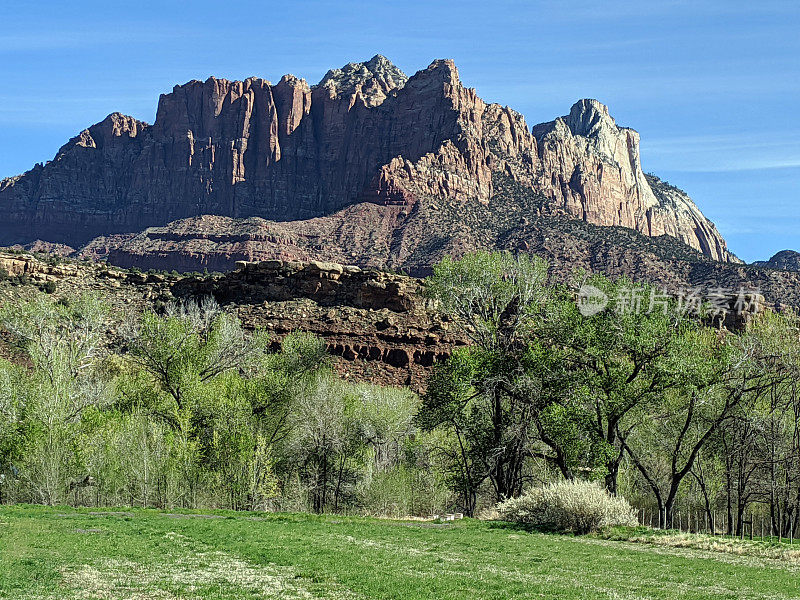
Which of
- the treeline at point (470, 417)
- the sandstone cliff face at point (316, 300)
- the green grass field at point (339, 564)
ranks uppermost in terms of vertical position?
the sandstone cliff face at point (316, 300)

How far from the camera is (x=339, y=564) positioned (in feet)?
56.3

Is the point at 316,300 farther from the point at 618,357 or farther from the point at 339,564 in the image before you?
the point at 339,564

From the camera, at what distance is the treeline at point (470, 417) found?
30.6 metres

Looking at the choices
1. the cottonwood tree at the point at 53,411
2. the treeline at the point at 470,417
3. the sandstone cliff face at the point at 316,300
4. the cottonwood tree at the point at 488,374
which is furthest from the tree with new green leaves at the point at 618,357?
the sandstone cliff face at the point at 316,300

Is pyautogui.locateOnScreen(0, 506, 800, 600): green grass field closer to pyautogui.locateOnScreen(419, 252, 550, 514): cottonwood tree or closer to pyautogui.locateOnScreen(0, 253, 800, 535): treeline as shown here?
pyautogui.locateOnScreen(419, 252, 550, 514): cottonwood tree

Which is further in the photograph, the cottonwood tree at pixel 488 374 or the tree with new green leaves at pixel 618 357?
the cottonwood tree at pixel 488 374

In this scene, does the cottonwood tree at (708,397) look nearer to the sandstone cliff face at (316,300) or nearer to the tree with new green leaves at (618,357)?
the tree with new green leaves at (618,357)

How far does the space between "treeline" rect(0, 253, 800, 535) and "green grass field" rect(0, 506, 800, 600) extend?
7.84m

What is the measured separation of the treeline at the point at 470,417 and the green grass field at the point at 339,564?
7.84 m

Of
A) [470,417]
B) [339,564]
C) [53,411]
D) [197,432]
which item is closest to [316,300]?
[197,432]

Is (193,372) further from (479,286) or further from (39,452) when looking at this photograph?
(479,286)

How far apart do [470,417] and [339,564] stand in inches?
737

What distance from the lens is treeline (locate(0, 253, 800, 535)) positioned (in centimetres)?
3061

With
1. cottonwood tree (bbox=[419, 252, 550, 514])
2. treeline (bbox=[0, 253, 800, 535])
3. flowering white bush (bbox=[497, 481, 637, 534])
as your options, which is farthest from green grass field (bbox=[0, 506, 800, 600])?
treeline (bbox=[0, 253, 800, 535])
